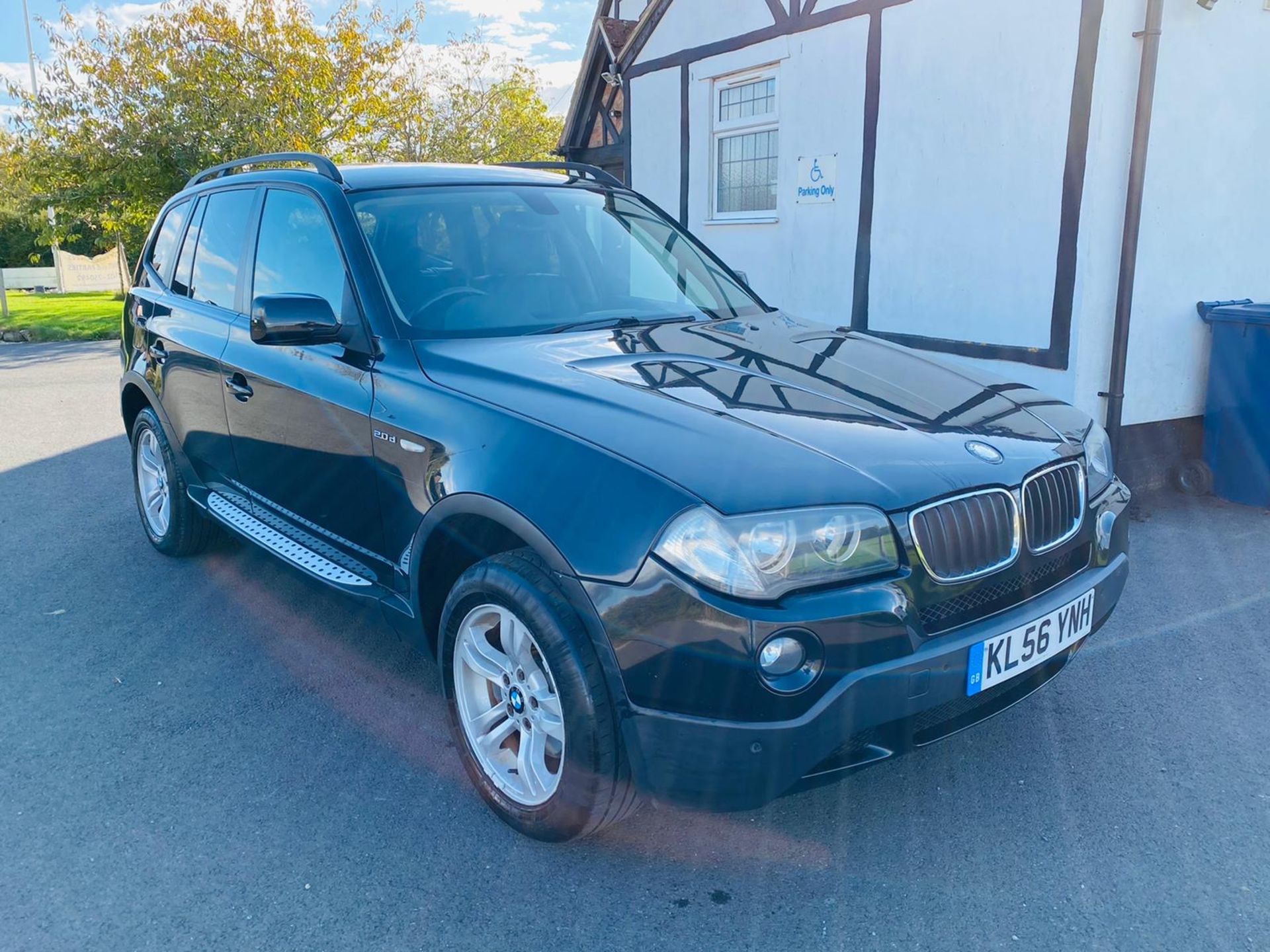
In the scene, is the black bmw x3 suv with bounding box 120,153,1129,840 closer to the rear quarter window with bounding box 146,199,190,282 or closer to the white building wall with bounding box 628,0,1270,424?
the rear quarter window with bounding box 146,199,190,282

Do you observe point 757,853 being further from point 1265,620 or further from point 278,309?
point 1265,620

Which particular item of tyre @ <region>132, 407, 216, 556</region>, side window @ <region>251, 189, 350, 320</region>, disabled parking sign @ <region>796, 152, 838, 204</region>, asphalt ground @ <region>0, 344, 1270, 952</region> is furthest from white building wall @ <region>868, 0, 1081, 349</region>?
tyre @ <region>132, 407, 216, 556</region>

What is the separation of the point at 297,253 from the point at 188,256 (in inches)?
54.6

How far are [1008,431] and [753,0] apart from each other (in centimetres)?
728

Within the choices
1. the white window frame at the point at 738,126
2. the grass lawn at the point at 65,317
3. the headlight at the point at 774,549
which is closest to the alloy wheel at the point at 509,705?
the headlight at the point at 774,549

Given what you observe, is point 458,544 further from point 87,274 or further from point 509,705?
point 87,274

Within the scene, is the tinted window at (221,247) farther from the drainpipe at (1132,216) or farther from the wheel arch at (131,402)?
the drainpipe at (1132,216)

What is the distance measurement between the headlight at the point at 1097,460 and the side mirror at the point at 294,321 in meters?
2.39

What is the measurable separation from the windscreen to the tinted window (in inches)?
36.5

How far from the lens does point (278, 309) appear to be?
3195 millimetres

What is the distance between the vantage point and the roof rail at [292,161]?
12.5 feet

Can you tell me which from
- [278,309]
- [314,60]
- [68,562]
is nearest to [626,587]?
[278,309]

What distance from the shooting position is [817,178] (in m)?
8.48

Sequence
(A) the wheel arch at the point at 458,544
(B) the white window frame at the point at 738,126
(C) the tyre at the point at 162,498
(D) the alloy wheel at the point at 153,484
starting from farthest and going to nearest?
(B) the white window frame at the point at 738,126 < (D) the alloy wheel at the point at 153,484 < (C) the tyre at the point at 162,498 < (A) the wheel arch at the point at 458,544
